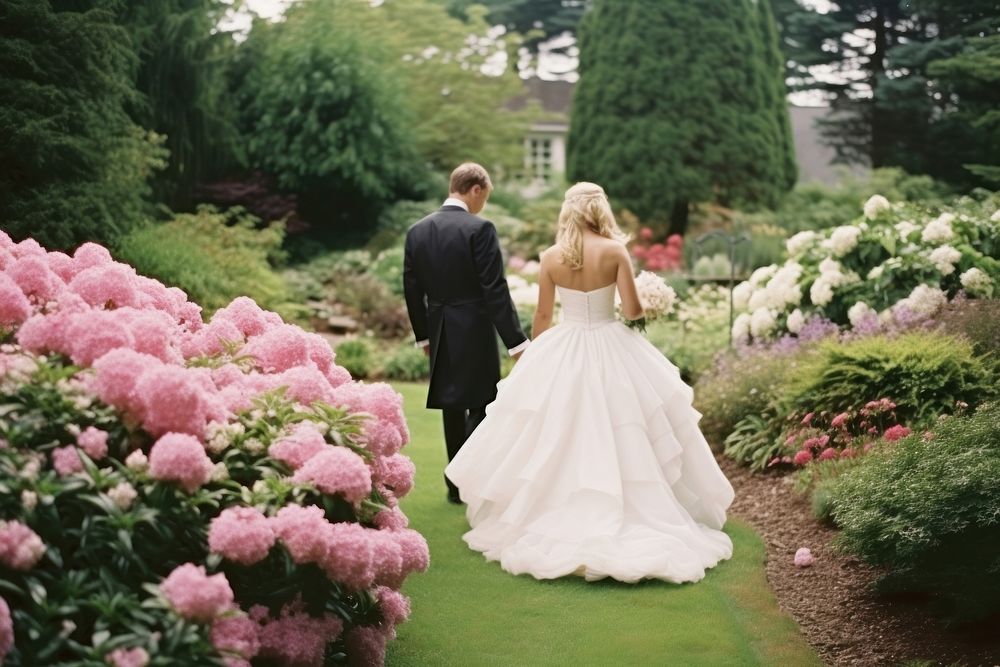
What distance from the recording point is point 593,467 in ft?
17.5

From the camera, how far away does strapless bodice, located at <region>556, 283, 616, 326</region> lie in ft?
18.8

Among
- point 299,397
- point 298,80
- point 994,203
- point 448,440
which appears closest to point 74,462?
point 299,397

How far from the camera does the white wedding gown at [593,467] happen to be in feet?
17.1

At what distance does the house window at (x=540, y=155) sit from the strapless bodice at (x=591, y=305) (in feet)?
79.0

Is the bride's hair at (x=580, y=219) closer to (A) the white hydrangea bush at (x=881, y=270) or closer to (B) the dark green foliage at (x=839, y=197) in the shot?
(A) the white hydrangea bush at (x=881, y=270)

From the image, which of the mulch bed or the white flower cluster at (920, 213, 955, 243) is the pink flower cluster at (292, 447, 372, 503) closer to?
the mulch bed

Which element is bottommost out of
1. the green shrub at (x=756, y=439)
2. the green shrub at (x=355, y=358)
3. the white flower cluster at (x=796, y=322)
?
the green shrub at (x=355, y=358)

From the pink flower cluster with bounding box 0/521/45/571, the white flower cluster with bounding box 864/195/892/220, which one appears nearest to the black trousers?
the pink flower cluster with bounding box 0/521/45/571

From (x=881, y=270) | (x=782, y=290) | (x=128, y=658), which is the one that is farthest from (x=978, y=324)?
(x=128, y=658)

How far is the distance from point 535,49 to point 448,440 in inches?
1196

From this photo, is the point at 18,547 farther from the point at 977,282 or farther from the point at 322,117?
the point at 322,117

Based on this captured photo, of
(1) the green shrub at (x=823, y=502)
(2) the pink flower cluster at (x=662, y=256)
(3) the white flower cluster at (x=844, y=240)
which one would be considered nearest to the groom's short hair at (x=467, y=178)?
(1) the green shrub at (x=823, y=502)

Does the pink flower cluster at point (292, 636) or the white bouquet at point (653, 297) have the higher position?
the white bouquet at point (653, 297)

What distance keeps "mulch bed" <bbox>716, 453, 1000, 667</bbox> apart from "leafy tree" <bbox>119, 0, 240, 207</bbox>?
31.5 feet
